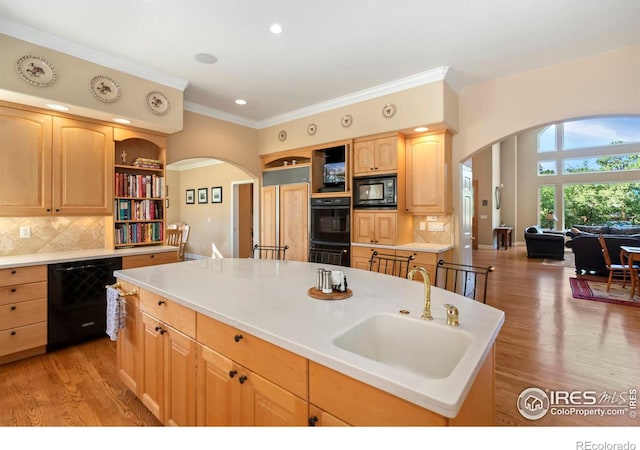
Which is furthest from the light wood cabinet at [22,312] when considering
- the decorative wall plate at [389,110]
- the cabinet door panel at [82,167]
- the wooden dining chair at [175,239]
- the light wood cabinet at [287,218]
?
the decorative wall plate at [389,110]

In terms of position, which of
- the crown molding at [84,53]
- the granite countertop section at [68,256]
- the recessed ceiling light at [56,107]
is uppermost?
the crown molding at [84,53]

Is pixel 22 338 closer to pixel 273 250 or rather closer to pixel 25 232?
pixel 25 232

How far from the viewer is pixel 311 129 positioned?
15.2 ft

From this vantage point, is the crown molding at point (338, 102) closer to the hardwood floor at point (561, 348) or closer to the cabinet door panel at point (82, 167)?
the cabinet door panel at point (82, 167)

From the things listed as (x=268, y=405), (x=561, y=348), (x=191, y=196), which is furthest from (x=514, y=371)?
(x=191, y=196)

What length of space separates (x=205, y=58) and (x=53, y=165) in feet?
6.22

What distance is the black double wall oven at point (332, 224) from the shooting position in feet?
14.1

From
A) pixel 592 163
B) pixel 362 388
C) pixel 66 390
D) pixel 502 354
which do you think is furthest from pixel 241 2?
pixel 592 163

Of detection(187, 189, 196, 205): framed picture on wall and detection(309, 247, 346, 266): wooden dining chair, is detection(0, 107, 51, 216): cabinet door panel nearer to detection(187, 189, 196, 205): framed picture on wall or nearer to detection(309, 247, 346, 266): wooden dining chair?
detection(309, 247, 346, 266): wooden dining chair

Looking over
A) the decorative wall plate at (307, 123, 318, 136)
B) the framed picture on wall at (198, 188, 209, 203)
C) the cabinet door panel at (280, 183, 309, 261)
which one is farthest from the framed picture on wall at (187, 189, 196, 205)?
the decorative wall plate at (307, 123, 318, 136)

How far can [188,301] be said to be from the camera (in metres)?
1.54

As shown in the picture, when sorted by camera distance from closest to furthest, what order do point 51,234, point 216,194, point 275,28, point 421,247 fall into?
point 275,28
point 51,234
point 421,247
point 216,194

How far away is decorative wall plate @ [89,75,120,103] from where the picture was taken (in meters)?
3.01

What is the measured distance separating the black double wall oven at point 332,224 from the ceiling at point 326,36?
5.22 feet
